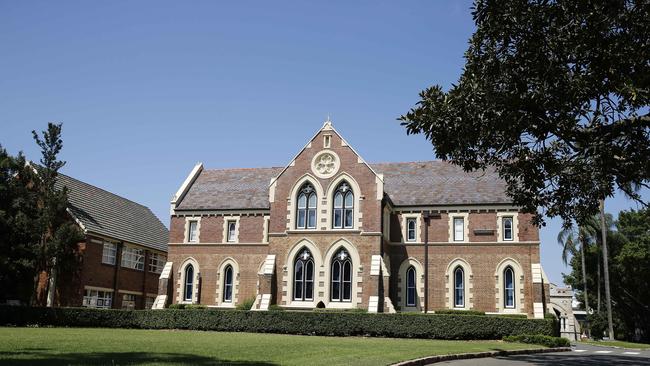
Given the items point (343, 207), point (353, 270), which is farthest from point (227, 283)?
point (343, 207)

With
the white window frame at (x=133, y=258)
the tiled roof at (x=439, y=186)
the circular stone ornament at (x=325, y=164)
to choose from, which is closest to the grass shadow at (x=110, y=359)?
the circular stone ornament at (x=325, y=164)

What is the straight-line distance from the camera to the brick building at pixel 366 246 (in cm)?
3728

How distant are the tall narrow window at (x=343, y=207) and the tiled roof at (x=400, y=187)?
12.8 feet

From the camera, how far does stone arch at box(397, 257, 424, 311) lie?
127 feet

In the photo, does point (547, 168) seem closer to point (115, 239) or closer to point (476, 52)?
point (476, 52)

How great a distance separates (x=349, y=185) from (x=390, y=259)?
5.75 m

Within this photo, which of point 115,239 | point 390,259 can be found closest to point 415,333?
point 390,259

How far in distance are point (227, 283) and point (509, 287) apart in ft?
62.4

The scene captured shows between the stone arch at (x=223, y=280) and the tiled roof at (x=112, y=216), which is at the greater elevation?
the tiled roof at (x=112, y=216)

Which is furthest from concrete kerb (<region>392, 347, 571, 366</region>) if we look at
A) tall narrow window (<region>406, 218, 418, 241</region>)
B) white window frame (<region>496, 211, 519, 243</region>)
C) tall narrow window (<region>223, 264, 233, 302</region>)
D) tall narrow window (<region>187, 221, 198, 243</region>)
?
tall narrow window (<region>187, 221, 198, 243</region>)

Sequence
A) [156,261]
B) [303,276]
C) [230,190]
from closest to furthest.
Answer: [303,276]
[230,190]
[156,261]

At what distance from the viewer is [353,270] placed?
37031mm

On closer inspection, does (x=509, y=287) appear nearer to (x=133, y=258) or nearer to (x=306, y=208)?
(x=306, y=208)

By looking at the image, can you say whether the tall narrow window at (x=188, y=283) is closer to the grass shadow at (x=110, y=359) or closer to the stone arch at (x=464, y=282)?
the stone arch at (x=464, y=282)
